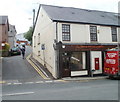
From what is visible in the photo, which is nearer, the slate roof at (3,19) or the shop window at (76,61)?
the shop window at (76,61)

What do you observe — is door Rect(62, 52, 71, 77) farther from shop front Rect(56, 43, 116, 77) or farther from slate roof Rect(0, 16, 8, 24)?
slate roof Rect(0, 16, 8, 24)

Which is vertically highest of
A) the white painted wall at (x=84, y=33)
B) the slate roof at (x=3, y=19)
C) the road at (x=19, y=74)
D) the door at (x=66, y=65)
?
the slate roof at (x=3, y=19)

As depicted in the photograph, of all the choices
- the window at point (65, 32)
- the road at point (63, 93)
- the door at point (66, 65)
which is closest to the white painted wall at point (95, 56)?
the door at point (66, 65)

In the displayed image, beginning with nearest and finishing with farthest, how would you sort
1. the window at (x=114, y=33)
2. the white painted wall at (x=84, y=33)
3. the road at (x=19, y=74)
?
the road at (x=19, y=74) < the white painted wall at (x=84, y=33) < the window at (x=114, y=33)

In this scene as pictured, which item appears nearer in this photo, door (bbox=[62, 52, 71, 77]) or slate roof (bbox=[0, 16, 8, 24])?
door (bbox=[62, 52, 71, 77])

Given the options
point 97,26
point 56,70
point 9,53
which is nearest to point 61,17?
point 97,26

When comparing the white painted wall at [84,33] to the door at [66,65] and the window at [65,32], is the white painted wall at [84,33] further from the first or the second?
the door at [66,65]

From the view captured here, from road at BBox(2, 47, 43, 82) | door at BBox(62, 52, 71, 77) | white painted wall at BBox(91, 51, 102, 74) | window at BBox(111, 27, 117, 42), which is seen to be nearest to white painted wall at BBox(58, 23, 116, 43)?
window at BBox(111, 27, 117, 42)

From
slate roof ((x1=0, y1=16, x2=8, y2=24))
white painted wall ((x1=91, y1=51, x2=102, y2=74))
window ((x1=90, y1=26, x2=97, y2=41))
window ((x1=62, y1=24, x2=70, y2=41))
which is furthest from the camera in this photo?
slate roof ((x1=0, y1=16, x2=8, y2=24))

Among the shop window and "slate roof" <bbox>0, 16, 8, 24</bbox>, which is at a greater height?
"slate roof" <bbox>0, 16, 8, 24</bbox>

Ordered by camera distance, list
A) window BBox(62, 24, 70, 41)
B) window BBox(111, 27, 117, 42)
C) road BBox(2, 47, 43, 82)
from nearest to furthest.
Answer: road BBox(2, 47, 43, 82) → window BBox(62, 24, 70, 41) → window BBox(111, 27, 117, 42)

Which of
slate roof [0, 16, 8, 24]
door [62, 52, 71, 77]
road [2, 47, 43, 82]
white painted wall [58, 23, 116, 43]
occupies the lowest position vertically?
road [2, 47, 43, 82]

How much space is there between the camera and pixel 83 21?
18.1 m

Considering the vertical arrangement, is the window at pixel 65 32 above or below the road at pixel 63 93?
above
